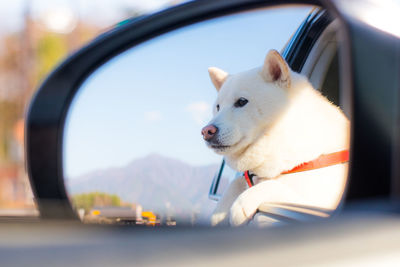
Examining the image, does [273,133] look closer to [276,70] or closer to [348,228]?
[276,70]

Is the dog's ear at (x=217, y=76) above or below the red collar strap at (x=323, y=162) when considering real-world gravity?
above

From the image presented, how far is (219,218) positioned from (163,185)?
0.31m

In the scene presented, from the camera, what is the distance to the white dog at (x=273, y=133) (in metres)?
1.90

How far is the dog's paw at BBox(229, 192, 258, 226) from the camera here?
189 centimetres

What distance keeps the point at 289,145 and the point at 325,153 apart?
127mm

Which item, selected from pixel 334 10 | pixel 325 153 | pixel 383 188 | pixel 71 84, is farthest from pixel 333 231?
pixel 71 84

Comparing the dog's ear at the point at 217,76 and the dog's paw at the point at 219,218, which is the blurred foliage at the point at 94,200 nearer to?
the dog's paw at the point at 219,218

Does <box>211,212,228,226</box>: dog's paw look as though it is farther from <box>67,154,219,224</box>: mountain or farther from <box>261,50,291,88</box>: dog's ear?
<box>261,50,291,88</box>: dog's ear

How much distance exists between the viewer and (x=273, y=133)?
6.34 feet

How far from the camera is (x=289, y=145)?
76.3 inches

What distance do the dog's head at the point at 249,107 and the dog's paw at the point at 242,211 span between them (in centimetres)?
18

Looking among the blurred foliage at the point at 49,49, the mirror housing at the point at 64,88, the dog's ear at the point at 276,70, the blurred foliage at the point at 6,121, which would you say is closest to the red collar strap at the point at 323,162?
the dog's ear at the point at 276,70

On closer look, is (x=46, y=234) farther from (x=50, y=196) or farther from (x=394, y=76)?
(x=394, y=76)

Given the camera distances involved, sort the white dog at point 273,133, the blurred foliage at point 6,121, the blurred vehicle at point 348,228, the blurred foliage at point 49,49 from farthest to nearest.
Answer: the blurred foliage at point 49,49
the blurred foliage at point 6,121
the white dog at point 273,133
the blurred vehicle at point 348,228
